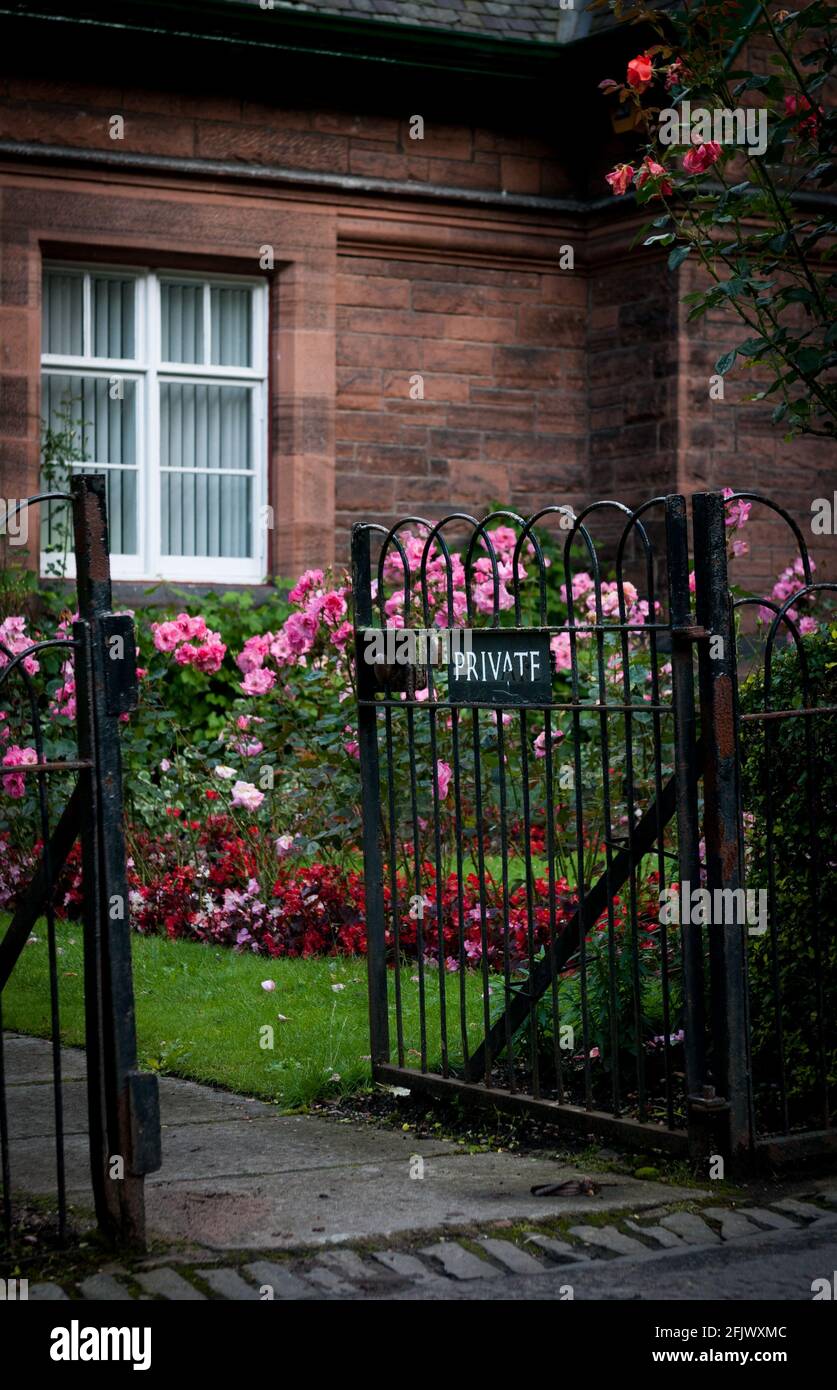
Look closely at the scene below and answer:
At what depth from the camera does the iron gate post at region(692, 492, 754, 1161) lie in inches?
174

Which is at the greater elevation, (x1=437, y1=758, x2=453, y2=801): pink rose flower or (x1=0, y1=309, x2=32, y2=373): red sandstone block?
(x1=0, y1=309, x2=32, y2=373): red sandstone block

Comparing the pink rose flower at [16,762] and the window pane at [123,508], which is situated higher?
the window pane at [123,508]

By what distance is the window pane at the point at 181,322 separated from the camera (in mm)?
12047

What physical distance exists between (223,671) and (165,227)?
2.90 m

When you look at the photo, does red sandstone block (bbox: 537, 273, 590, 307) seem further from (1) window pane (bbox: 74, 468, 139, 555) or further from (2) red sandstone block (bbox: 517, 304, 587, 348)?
(1) window pane (bbox: 74, 468, 139, 555)

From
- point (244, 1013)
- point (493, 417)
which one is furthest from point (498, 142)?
point (244, 1013)

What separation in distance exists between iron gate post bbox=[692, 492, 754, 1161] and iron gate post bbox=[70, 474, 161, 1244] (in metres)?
1.41

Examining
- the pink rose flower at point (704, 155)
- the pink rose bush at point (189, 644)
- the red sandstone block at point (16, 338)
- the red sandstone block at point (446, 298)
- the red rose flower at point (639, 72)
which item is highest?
the red sandstone block at point (446, 298)

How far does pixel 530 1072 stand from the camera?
5562mm

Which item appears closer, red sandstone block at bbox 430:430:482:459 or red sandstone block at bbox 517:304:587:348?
red sandstone block at bbox 430:430:482:459

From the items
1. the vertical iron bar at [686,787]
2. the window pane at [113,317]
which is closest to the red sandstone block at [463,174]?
the window pane at [113,317]

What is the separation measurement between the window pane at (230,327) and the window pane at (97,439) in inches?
25.2
